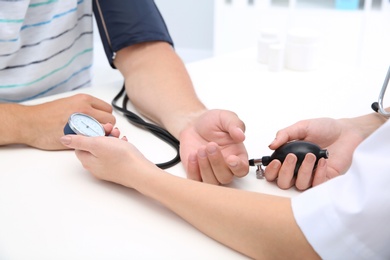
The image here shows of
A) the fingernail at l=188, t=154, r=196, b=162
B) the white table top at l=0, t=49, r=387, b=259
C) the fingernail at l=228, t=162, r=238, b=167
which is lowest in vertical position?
the white table top at l=0, t=49, r=387, b=259

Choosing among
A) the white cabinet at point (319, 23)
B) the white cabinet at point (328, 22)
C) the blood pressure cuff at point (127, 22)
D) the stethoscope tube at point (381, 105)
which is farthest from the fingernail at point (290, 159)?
the white cabinet at point (319, 23)

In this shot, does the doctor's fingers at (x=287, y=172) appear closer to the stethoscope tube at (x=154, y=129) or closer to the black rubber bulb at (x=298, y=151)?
the black rubber bulb at (x=298, y=151)

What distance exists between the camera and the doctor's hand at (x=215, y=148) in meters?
0.76

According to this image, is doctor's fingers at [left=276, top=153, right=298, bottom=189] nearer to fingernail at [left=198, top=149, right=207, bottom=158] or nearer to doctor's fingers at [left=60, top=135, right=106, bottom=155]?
fingernail at [left=198, top=149, right=207, bottom=158]

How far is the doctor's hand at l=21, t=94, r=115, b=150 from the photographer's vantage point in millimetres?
908

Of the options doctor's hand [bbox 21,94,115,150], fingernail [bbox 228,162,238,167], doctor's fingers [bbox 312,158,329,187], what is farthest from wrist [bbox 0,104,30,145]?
doctor's fingers [bbox 312,158,329,187]

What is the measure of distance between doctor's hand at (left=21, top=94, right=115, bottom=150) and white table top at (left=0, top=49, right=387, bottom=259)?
0.07ft

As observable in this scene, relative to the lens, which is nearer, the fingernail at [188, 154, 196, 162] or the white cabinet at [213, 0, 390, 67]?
the fingernail at [188, 154, 196, 162]

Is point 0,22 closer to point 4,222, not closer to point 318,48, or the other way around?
point 4,222

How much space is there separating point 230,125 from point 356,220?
293 mm

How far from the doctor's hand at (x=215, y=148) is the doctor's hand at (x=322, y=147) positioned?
2.2 inches

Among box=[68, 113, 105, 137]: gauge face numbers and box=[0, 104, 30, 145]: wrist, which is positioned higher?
box=[68, 113, 105, 137]: gauge face numbers

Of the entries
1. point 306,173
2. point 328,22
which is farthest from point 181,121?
point 328,22

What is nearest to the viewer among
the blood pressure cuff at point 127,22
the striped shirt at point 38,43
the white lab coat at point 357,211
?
the white lab coat at point 357,211
